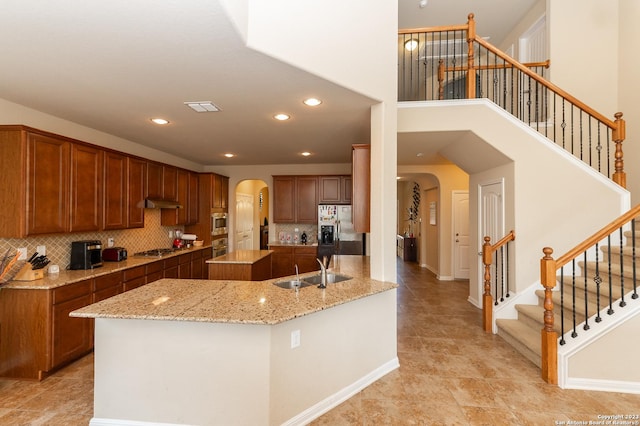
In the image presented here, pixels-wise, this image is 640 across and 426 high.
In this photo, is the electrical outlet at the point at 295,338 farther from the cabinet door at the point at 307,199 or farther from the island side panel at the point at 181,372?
the cabinet door at the point at 307,199

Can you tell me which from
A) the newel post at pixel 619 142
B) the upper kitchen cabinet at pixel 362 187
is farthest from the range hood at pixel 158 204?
the newel post at pixel 619 142

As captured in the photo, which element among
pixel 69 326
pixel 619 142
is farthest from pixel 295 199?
pixel 619 142

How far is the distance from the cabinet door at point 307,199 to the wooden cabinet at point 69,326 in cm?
411

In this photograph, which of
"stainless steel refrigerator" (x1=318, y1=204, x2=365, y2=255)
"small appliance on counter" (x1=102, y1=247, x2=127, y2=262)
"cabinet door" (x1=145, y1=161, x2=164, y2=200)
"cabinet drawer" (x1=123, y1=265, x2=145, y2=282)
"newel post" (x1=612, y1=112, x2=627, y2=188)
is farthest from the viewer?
"stainless steel refrigerator" (x1=318, y1=204, x2=365, y2=255)

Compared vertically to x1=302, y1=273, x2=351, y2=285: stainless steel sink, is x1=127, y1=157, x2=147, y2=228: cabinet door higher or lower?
higher

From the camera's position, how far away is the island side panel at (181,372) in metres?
1.98

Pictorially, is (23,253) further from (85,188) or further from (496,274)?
(496,274)

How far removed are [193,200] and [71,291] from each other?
313cm

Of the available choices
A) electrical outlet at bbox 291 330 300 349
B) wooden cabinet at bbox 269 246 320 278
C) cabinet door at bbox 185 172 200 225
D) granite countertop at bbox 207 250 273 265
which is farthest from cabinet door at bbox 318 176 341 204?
electrical outlet at bbox 291 330 300 349

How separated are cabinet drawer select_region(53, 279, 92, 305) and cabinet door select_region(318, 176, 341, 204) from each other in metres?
4.36

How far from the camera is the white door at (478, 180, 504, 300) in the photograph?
416 centimetres

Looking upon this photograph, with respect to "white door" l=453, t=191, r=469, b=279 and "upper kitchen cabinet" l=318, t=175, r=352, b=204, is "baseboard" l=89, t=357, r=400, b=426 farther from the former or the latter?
"white door" l=453, t=191, r=469, b=279

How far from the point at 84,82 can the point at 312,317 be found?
271 centimetres

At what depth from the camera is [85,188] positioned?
3.46 metres
